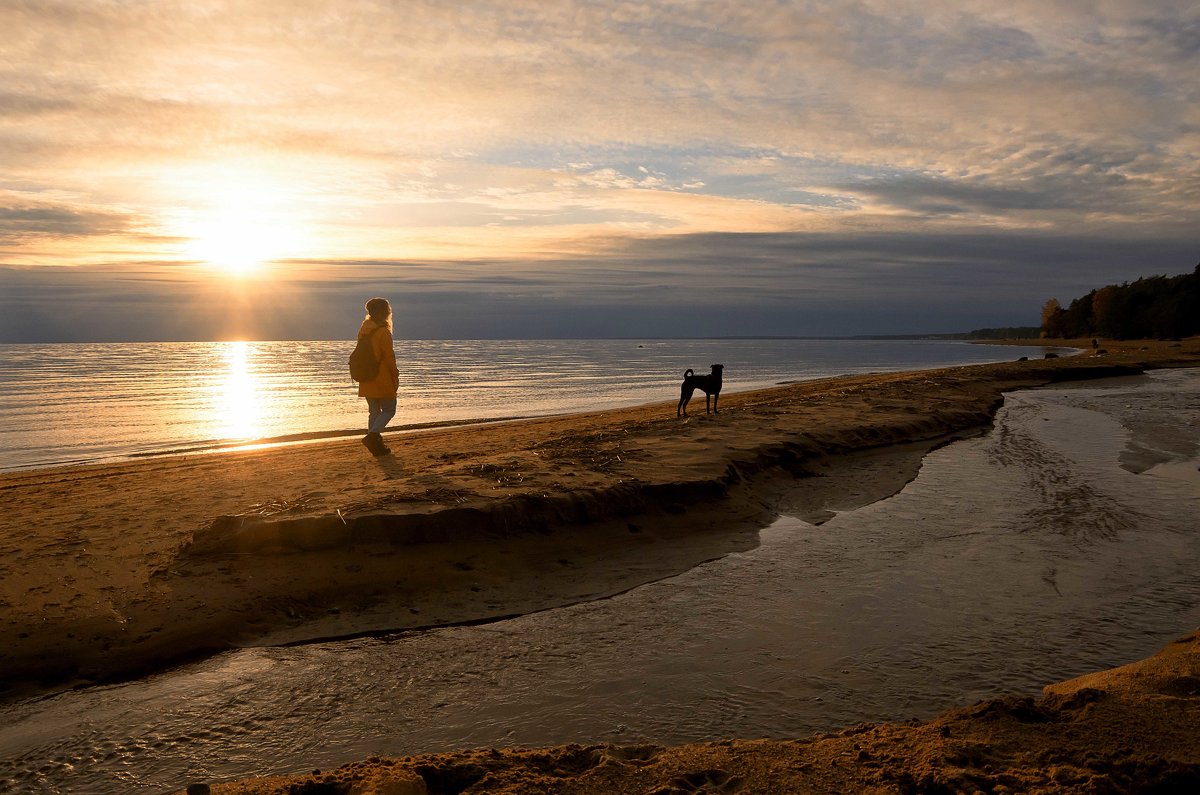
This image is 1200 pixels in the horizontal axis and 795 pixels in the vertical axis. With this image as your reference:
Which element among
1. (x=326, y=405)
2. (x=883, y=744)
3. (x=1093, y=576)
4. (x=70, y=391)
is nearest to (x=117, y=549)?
(x=883, y=744)

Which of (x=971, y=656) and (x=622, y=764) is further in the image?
(x=971, y=656)

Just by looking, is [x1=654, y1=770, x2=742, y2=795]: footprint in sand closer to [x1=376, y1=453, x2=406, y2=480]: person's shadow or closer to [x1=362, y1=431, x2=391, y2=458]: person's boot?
[x1=376, y1=453, x2=406, y2=480]: person's shadow

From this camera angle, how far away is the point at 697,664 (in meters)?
5.30

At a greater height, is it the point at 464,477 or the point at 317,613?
the point at 464,477

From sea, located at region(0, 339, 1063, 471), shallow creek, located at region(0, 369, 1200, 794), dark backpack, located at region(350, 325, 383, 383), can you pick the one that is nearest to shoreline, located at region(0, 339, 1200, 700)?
shallow creek, located at region(0, 369, 1200, 794)

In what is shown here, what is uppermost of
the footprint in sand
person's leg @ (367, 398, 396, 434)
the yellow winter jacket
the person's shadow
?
the yellow winter jacket

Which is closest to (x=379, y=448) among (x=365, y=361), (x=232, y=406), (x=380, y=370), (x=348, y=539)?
(x=380, y=370)

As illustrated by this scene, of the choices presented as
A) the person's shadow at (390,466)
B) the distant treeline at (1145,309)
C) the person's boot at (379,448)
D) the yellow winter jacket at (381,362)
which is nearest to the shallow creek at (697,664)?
the person's shadow at (390,466)

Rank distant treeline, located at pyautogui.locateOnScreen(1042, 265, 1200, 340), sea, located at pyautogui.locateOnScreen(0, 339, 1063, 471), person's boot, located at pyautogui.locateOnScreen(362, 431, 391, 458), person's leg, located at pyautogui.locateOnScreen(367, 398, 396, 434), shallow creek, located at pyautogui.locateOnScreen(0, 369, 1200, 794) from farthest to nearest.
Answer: distant treeline, located at pyautogui.locateOnScreen(1042, 265, 1200, 340), sea, located at pyautogui.locateOnScreen(0, 339, 1063, 471), person's boot, located at pyautogui.locateOnScreen(362, 431, 391, 458), person's leg, located at pyautogui.locateOnScreen(367, 398, 396, 434), shallow creek, located at pyautogui.locateOnScreen(0, 369, 1200, 794)

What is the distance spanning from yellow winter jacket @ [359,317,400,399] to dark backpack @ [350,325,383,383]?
51 millimetres

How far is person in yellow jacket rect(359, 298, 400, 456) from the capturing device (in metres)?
12.2

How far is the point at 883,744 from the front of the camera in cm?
386

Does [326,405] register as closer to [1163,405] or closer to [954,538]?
[954,538]

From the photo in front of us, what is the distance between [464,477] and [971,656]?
6229 millimetres
